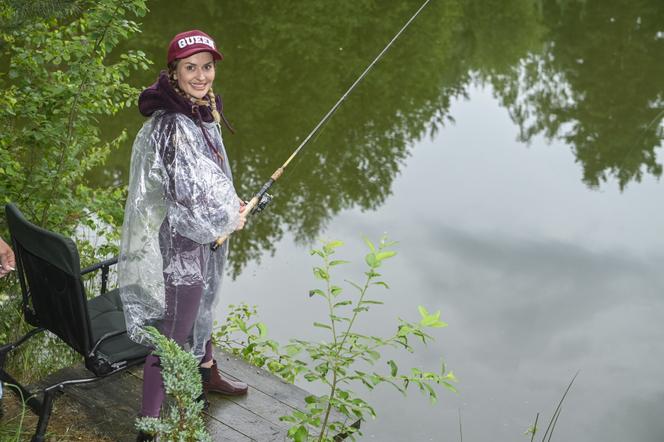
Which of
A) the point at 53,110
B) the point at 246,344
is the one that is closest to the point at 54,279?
the point at 53,110

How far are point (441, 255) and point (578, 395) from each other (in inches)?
80.1

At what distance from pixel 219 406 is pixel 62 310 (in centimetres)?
96

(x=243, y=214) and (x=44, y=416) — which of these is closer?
(x=44, y=416)

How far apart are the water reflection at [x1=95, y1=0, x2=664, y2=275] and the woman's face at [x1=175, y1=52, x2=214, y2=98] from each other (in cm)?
408

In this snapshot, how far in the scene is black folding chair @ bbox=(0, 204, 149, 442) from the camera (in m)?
3.05

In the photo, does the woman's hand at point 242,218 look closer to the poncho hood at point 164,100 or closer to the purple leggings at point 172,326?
the purple leggings at point 172,326

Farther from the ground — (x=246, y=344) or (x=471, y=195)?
(x=471, y=195)

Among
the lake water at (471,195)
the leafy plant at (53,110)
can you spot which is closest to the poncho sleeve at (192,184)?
the leafy plant at (53,110)

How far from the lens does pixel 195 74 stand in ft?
10.9

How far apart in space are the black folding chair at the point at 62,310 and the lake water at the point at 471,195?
261cm

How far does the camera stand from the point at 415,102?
11.2 meters

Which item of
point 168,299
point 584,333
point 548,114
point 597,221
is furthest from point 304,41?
point 168,299

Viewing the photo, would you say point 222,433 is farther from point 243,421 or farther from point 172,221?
point 172,221

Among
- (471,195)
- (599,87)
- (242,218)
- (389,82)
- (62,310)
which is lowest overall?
(62,310)
